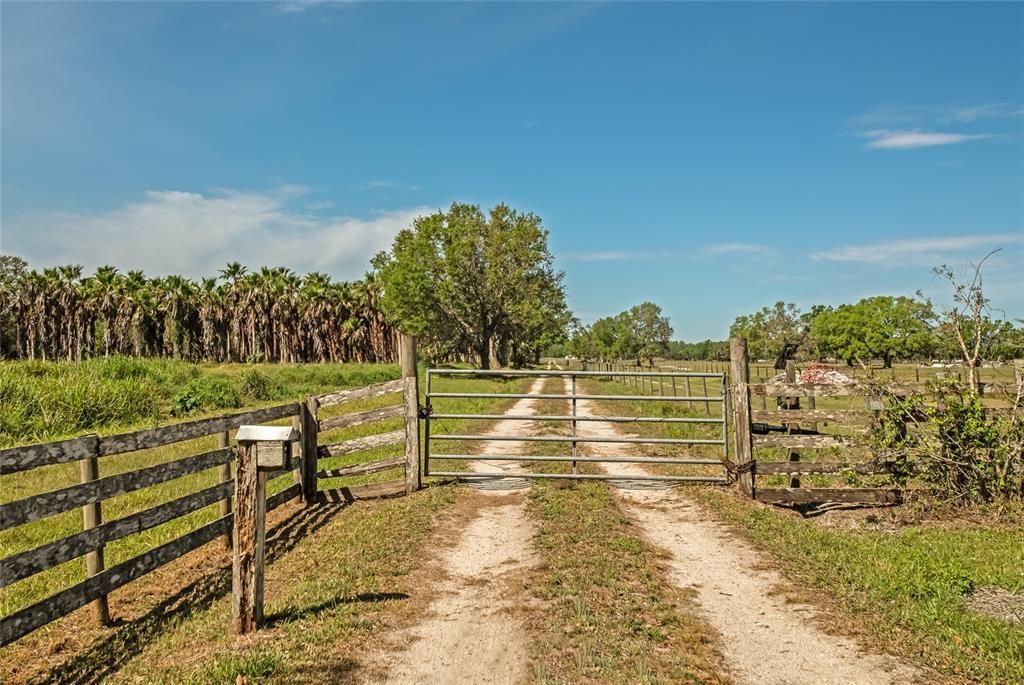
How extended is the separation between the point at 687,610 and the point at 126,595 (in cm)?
538

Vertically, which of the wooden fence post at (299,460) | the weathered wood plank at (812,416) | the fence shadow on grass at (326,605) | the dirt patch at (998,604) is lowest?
the dirt patch at (998,604)

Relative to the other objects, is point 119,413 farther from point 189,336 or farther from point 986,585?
point 189,336

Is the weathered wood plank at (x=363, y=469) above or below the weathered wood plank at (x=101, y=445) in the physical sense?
below

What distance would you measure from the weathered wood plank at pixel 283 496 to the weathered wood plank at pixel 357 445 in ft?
1.89

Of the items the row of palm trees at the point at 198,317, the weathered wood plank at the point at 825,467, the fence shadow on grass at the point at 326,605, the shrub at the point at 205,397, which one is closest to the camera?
the fence shadow on grass at the point at 326,605

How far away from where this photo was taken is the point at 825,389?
9.87m

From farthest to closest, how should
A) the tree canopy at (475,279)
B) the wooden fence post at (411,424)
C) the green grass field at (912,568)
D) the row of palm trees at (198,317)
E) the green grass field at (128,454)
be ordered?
the row of palm trees at (198,317) → the tree canopy at (475,279) → the wooden fence post at (411,424) → the green grass field at (128,454) → the green grass field at (912,568)

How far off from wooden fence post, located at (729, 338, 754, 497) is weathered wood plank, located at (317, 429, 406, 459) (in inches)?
207

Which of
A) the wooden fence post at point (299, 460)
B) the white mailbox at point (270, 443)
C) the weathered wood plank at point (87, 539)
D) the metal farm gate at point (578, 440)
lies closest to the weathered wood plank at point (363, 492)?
the wooden fence post at point (299, 460)

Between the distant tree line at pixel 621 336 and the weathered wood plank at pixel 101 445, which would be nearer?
the weathered wood plank at pixel 101 445

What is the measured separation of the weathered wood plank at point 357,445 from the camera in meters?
10.0

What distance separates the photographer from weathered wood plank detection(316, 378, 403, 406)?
1023cm

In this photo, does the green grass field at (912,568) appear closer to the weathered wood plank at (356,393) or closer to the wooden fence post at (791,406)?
the wooden fence post at (791,406)

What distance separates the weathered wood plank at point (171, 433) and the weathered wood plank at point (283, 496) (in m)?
1.08
